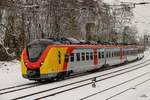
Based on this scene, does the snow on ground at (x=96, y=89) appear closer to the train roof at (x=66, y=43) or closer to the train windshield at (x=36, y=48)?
the train windshield at (x=36, y=48)

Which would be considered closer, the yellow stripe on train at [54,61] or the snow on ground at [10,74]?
the yellow stripe on train at [54,61]

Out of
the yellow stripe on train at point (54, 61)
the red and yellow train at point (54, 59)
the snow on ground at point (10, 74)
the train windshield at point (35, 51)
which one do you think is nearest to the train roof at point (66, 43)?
the red and yellow train at point (54, 59)

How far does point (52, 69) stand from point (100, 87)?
3.41 m

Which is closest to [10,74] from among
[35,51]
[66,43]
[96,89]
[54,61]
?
[66,43]

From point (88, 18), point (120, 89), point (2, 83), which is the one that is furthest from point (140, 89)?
point (88, 18)

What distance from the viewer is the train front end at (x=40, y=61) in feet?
77.3

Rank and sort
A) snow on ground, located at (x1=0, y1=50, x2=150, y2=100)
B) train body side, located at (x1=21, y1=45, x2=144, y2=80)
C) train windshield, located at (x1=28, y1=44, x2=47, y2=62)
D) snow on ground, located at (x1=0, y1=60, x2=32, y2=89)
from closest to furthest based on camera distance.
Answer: snow on ground, located at (x1=0, y1=50, x2=150, y2=100) < train body side, located at (x1=21, y1=45, x2=144, y2=80) < train windshield, located at (x1=28, y1=44, x2=47, y2=62) < snow on ground, located at (x1=0, y1=60, x2=32, y2=89)

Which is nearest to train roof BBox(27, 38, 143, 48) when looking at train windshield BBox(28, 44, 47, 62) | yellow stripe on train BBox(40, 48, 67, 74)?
train windshield BBox(28, 44, 47, 62)

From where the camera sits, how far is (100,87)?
22.5 m

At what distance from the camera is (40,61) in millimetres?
23547

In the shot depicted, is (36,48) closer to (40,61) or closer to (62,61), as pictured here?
(40,61)

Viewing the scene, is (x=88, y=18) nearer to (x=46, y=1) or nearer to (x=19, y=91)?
(x=46, y=1)

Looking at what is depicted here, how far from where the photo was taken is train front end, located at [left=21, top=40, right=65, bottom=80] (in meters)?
23.6

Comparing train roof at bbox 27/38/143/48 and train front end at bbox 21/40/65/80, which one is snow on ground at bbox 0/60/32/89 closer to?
train front end at bbox 21/40/65/80
